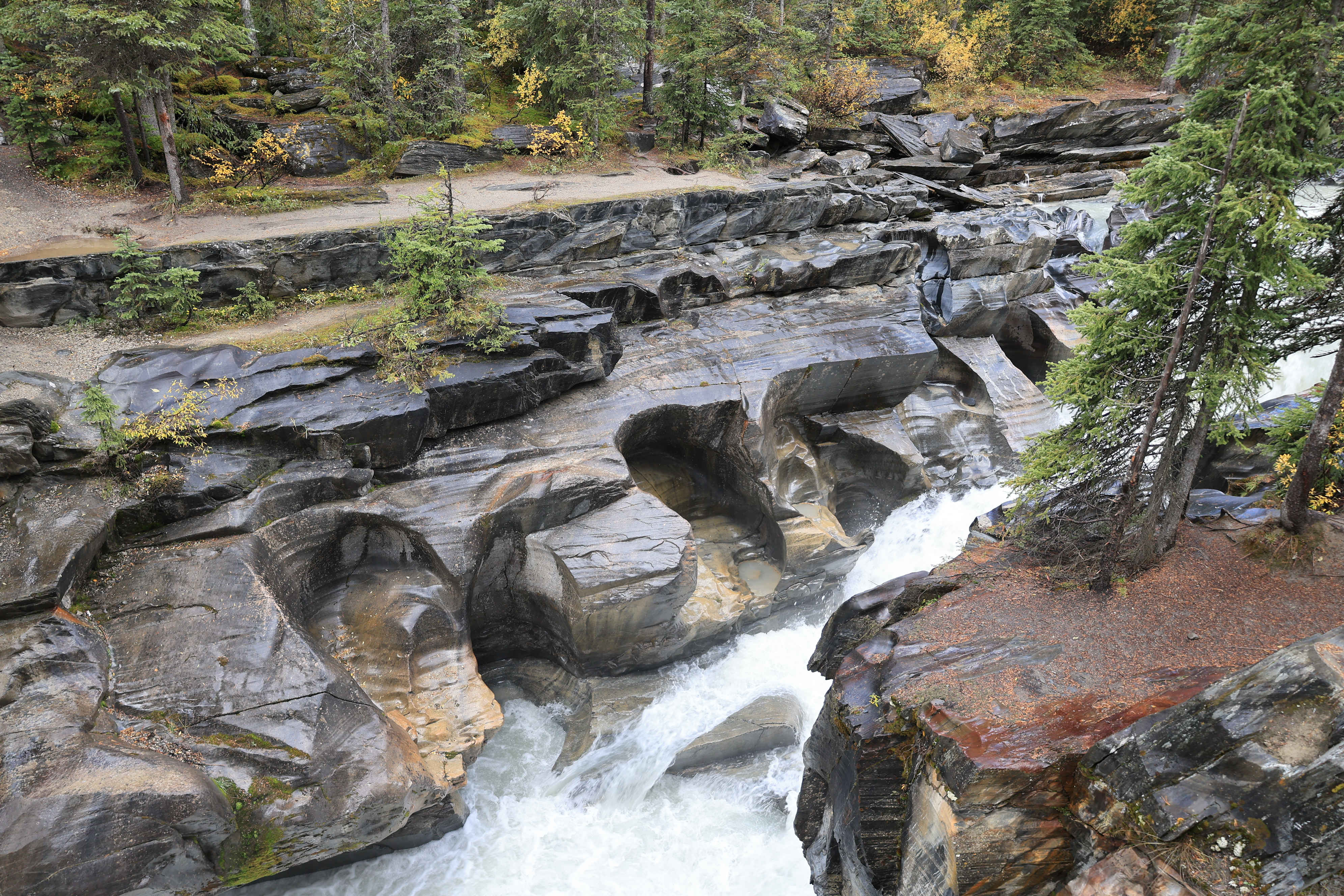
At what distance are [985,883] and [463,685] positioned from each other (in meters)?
8.92

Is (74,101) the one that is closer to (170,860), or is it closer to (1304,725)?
(170,860)

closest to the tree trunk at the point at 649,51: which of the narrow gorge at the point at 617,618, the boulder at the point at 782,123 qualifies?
the boulder at the point at 782,123

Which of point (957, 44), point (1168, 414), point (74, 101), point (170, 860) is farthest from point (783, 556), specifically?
point (957, 44)

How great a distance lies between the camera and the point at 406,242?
14.3 metres

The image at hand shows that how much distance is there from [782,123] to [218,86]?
19.1m

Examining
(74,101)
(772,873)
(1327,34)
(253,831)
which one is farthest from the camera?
(74,101)

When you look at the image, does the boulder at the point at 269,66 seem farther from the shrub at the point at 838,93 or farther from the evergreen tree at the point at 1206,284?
the evergreen tree at the point at 1206,284

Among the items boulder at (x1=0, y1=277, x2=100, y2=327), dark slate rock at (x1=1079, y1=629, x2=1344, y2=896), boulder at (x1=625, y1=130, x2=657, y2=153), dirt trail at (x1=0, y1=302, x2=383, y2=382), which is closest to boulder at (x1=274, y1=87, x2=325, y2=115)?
boulder at (x1=625, y1=130, x2=657, y2=153)

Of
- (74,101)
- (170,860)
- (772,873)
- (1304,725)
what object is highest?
(74,101)

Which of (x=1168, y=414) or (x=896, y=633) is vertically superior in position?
(x=1168, y=414)

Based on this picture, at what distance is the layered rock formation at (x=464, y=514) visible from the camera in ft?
32.4

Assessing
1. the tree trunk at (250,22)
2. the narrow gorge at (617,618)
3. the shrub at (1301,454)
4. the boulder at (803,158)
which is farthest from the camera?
the boulder at (803,158)

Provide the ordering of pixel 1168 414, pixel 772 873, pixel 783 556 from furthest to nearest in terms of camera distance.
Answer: pixel 783 556
pixel 772 873
pixel 1168 414

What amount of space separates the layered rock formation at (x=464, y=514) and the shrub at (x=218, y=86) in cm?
1091
